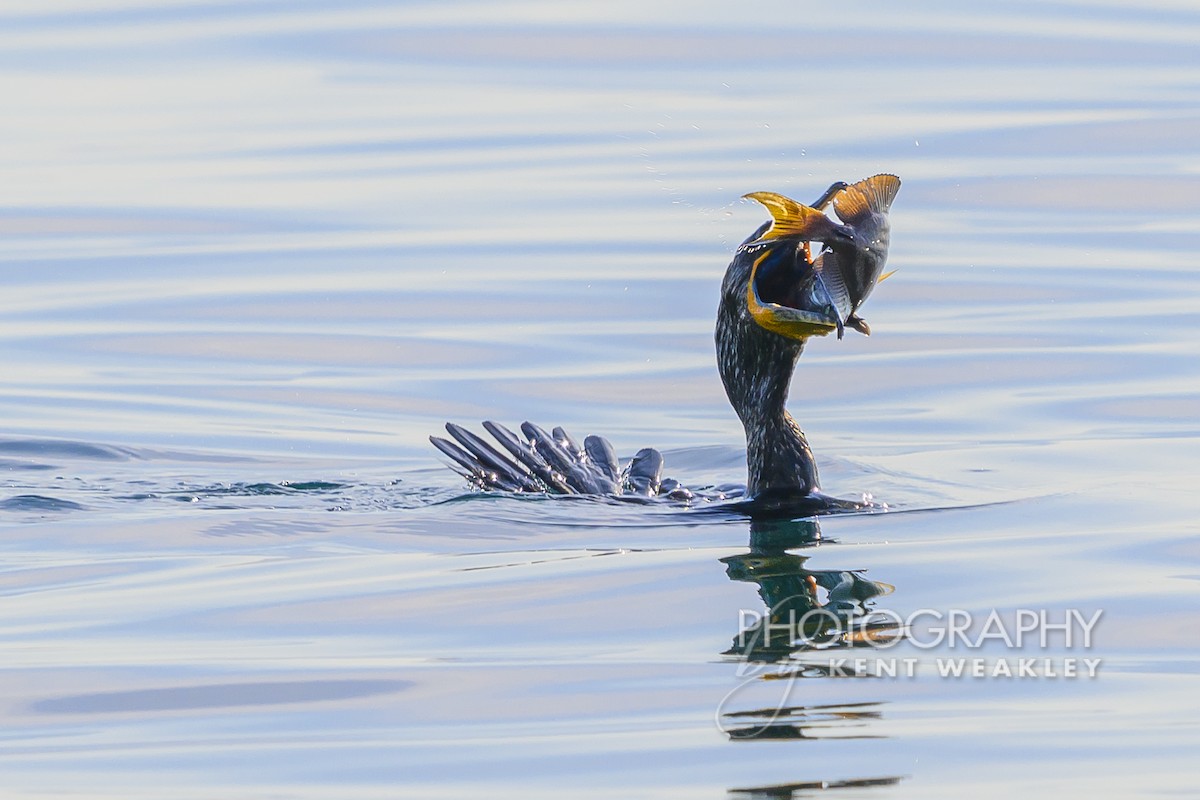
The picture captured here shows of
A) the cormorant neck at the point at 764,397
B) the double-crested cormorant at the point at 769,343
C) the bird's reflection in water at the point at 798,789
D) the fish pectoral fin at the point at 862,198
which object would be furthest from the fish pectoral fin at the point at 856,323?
the bird's reflection in water at the point at 798,789

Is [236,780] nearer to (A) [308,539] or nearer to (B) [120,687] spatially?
(B) [120,687]

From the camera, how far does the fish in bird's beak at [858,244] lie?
7.53 metres

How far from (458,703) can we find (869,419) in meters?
5.71

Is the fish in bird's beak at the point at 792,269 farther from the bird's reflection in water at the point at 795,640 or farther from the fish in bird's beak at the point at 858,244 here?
the bird's reflection in water at the point at 795,640

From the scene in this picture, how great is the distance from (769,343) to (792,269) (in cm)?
39

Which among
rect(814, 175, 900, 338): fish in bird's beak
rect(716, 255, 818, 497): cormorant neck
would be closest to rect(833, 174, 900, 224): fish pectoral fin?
rect(814, 175, 900, 338): fish in bird's beak

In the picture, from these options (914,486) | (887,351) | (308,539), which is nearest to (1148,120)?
(887,351)

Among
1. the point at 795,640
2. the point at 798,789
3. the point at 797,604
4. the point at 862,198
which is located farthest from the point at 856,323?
the point at 798,789

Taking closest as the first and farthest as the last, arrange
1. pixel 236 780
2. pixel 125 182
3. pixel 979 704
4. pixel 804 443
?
pixel 236 780 < pixel 979 704 < pixel 804 443 < pixel 125 182

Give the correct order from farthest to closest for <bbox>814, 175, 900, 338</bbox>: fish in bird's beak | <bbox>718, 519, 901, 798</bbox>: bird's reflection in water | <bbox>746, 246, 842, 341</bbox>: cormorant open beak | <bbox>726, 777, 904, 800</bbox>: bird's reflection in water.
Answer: <bbox>746, 246, 842, 341</bbox>: cormorant open beak
<bbox>814, 175, 900, 338</bbox>: fish in bird's beak
<bbox>718, 519, 901, 798</bbox>: bird's reflection in water
<bbox>726, 777, 904, 800</bbox>: bird's reflection in water

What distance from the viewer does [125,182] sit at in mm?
18422

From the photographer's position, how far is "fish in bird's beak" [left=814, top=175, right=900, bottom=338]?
753 centimetres

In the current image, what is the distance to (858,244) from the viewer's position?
24.6 ft

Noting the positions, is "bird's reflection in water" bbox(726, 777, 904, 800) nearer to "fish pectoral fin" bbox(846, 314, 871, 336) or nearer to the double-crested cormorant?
the double-crested cormorant
